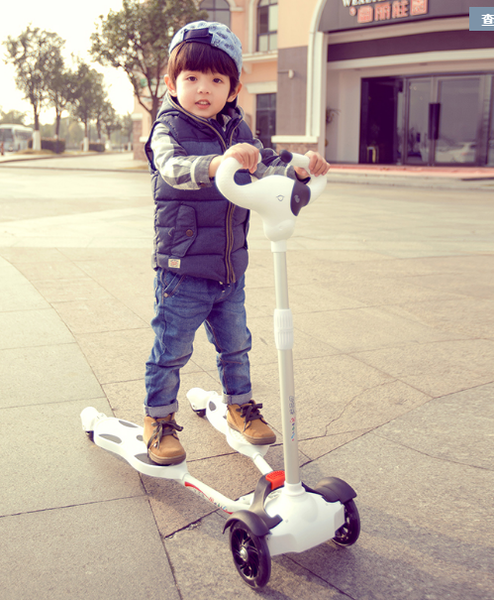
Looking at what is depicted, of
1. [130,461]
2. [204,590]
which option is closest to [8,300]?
[130,461]

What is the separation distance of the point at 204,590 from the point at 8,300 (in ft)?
12.4

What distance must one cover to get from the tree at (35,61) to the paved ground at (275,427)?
4175 centimetres

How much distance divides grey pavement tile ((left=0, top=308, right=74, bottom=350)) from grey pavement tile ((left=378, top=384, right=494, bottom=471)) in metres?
2.25

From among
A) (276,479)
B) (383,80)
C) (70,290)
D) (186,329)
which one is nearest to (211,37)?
(186,329)

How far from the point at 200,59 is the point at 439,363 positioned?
2.41m

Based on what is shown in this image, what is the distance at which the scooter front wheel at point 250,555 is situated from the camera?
1836mm

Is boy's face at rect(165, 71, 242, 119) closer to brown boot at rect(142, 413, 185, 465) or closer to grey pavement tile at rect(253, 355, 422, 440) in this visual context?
brown boot at rect(142, 413, 185, 465)

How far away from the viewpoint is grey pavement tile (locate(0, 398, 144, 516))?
7.67ft

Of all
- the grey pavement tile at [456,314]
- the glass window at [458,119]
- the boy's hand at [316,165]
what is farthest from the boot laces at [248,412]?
the glass window at [458,119]

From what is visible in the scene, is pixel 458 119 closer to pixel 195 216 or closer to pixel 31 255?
pixel 31 255

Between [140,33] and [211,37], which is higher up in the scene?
[140,33]

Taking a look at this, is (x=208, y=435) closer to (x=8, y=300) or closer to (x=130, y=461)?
(x=130, y=461)

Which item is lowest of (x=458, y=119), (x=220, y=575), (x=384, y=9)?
(x=220, y=575)

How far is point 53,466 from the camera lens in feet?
8.41
